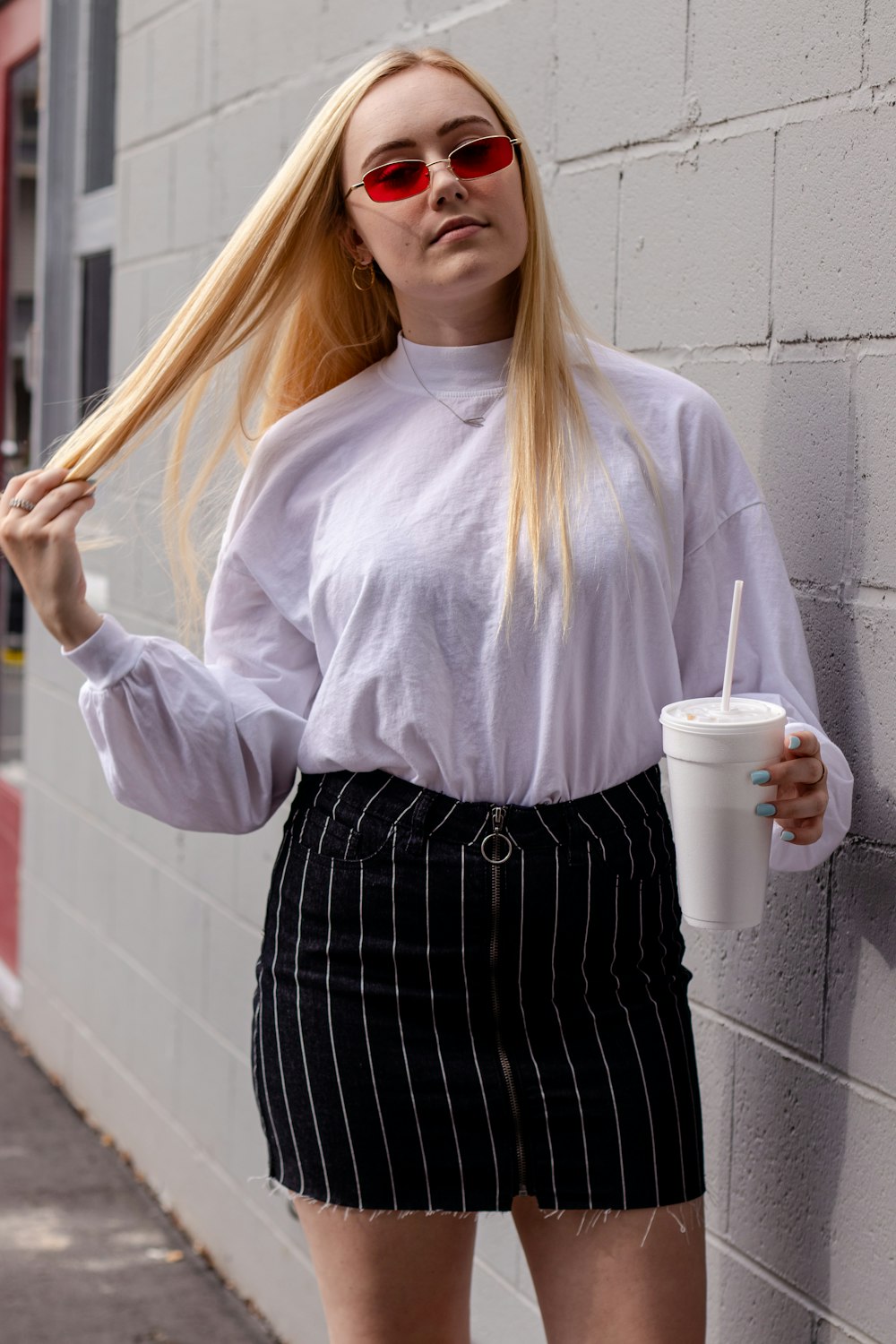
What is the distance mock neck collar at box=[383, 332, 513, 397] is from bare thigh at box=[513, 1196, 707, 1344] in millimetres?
946

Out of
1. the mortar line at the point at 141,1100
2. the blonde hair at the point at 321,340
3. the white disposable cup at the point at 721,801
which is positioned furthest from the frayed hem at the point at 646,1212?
the mortar line at the point at 141,1100

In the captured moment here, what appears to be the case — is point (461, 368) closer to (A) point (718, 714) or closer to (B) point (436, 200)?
(B) point (436, 200)

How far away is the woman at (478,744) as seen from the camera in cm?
174

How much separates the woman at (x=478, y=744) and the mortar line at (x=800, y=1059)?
202 mm

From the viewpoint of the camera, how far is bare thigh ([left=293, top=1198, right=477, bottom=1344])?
1.80m

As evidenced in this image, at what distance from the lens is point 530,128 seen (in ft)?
7.95

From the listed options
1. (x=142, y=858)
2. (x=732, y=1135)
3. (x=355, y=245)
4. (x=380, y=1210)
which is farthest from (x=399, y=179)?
(x=142, y=858)

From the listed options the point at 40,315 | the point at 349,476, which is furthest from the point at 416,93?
the point at 40,315

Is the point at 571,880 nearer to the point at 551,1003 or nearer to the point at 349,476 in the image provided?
the point at 551,1003

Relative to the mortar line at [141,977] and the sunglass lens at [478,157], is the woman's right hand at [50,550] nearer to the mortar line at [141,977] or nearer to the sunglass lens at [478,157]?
the sunglass lens at [478,157]

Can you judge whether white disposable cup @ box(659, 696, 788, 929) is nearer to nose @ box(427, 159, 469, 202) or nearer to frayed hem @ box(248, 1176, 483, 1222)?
frayed hem @ box(248, 1176, 483, 1222)

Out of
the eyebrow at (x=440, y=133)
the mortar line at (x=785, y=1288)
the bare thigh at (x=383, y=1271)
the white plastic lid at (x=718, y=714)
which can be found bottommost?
the mortar line at (x=785, y=1288)

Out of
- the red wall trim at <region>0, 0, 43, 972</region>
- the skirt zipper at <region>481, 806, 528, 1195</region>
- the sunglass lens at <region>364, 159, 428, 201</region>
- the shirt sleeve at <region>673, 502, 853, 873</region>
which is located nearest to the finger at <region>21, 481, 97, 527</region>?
the sunglass lens at <region>364, 159, 428, 201</region>

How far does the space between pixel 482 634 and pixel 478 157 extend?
53cm
